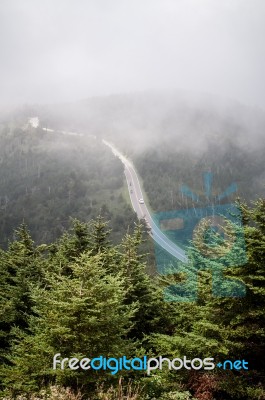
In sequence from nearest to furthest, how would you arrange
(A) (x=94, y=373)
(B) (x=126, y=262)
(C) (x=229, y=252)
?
(A) (x=94, y=373), (C) (x=229, y=252), (B) (x=126, y=262)

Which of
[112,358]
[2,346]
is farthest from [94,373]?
[2,346]

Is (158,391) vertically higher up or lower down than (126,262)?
lower down

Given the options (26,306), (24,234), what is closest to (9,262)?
(24,234)

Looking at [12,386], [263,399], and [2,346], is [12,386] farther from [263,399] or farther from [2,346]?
[2,346]

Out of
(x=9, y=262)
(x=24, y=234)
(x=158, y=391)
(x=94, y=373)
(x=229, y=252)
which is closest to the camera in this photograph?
(x=94, y=373)

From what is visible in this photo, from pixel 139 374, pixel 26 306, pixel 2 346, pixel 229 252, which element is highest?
pixel 229 252

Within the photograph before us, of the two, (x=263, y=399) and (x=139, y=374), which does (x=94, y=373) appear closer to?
(x=139, y=374)

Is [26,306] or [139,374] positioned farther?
[26,306]

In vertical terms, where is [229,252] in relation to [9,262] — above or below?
above

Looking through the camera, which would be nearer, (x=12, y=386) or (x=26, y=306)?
(x=12, y=386)
